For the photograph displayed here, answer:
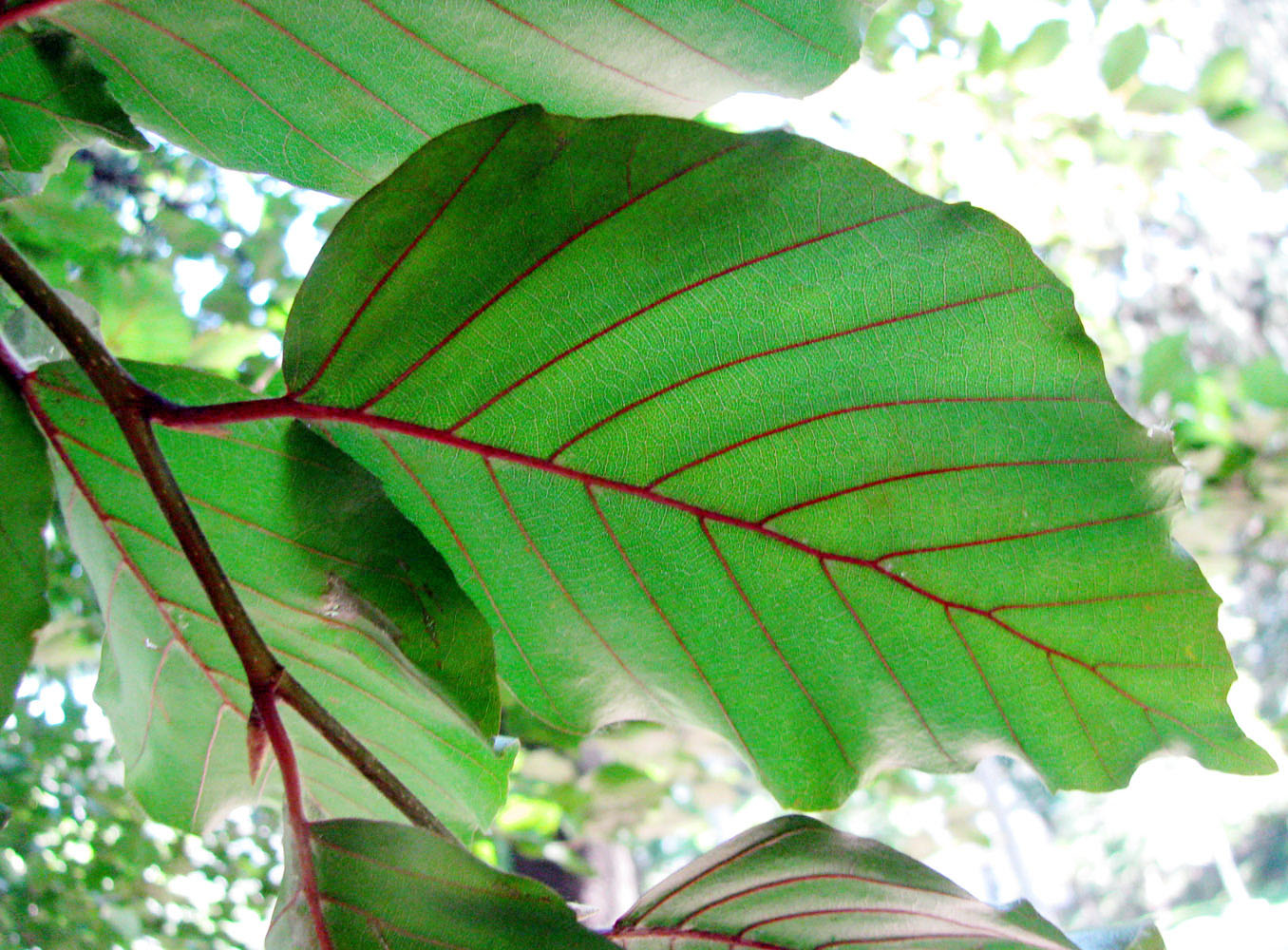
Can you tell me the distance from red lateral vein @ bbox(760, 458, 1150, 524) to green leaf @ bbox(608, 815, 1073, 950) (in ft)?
0.47

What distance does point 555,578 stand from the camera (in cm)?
48

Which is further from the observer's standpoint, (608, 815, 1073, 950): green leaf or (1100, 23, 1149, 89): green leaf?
(1100, 23, 1149, 89): green leaf

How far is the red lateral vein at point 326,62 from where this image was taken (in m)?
0.45

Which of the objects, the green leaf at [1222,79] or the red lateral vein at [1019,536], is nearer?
the red lateral vein at [1019,536]

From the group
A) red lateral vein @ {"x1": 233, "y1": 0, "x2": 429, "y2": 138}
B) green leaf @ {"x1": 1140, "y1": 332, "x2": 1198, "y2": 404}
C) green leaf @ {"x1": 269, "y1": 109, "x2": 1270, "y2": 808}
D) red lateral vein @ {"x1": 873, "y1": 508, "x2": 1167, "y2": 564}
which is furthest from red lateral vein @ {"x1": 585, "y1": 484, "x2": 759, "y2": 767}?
green leaf @ {"x1": 1140, "y1": 332, "x2": 1198, "y2": 404}

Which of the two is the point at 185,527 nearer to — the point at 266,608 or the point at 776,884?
the point at 266,608

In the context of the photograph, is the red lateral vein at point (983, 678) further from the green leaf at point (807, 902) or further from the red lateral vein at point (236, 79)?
the red lateral vein at point (236, 79)

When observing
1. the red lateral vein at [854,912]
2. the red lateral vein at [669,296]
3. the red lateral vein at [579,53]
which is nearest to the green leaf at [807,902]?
the red lateral vein at [854,912]

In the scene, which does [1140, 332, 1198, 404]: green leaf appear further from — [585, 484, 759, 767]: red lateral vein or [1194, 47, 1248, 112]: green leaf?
[585, 484, 759, 767]: red lateral vein

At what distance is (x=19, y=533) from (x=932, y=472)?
41cm

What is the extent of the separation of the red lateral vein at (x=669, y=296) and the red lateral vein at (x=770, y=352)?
3cm

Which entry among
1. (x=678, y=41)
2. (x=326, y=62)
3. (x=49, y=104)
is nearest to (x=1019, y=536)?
(x=678, y=41)

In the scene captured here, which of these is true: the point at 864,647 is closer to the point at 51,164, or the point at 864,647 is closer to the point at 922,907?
the point at 922,907

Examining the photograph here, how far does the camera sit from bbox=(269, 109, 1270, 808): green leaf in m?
0.40
